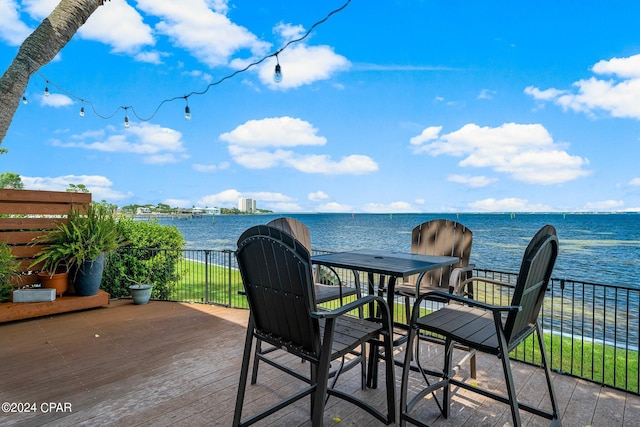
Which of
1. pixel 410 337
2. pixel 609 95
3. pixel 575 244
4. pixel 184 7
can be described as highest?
pixel 609 95

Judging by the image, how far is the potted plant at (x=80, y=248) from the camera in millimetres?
4477

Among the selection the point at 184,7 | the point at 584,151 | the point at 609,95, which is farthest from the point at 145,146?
the point at 584,151

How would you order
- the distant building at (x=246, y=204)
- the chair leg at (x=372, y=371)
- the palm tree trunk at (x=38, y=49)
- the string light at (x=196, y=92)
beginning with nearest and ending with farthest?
the chair leg at (x=372, y=371) → the palm tree trunk at (x=38, y=49) → the string light at (x=196, y=92) → the distant building at (x=246, y=204)

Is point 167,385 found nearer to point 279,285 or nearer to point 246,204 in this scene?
point 279,285

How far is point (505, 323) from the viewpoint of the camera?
5.47 ft

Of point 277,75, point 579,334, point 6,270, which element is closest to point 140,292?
point 6,270

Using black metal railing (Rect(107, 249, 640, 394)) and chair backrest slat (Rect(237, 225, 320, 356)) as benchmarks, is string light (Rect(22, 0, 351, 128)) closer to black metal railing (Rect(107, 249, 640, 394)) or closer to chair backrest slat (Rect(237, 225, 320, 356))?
black metal railing (Rect(107, 249, 640, 394))

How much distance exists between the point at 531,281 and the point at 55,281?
5.34 metres

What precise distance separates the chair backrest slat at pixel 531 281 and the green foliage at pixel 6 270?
5.32 meters

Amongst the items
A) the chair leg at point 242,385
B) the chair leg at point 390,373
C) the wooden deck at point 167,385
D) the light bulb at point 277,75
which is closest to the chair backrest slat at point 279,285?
the chair leg at point 242,385

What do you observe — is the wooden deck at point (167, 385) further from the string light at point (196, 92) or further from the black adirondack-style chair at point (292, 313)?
the string light at point (196, 92)

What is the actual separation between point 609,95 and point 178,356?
128 feet

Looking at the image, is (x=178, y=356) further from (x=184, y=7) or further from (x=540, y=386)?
(x=184, y=7)

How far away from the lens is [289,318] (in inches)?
62.7
